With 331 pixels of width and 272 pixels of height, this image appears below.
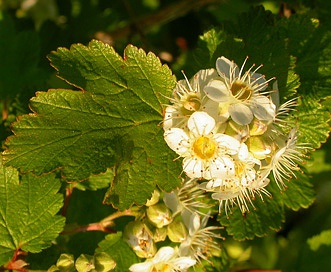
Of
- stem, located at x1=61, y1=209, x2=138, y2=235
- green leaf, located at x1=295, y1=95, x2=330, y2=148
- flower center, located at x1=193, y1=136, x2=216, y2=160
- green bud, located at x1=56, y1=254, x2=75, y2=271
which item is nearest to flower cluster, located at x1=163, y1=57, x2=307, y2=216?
flower center, located at x1=193, y1=136, x2=216, y2=160

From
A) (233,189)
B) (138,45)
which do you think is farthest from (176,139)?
(138,45)

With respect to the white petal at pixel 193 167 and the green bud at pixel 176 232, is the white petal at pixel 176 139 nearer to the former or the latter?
the white petal at pixel 193 167

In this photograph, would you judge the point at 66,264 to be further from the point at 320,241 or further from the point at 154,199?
the point at 320,241

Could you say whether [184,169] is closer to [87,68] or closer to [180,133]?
[180,133]

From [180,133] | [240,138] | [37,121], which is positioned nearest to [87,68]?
[37,121]

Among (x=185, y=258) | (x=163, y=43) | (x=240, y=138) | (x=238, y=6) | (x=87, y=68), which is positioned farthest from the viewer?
(x=163, y=43)

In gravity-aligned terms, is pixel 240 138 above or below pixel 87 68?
below
